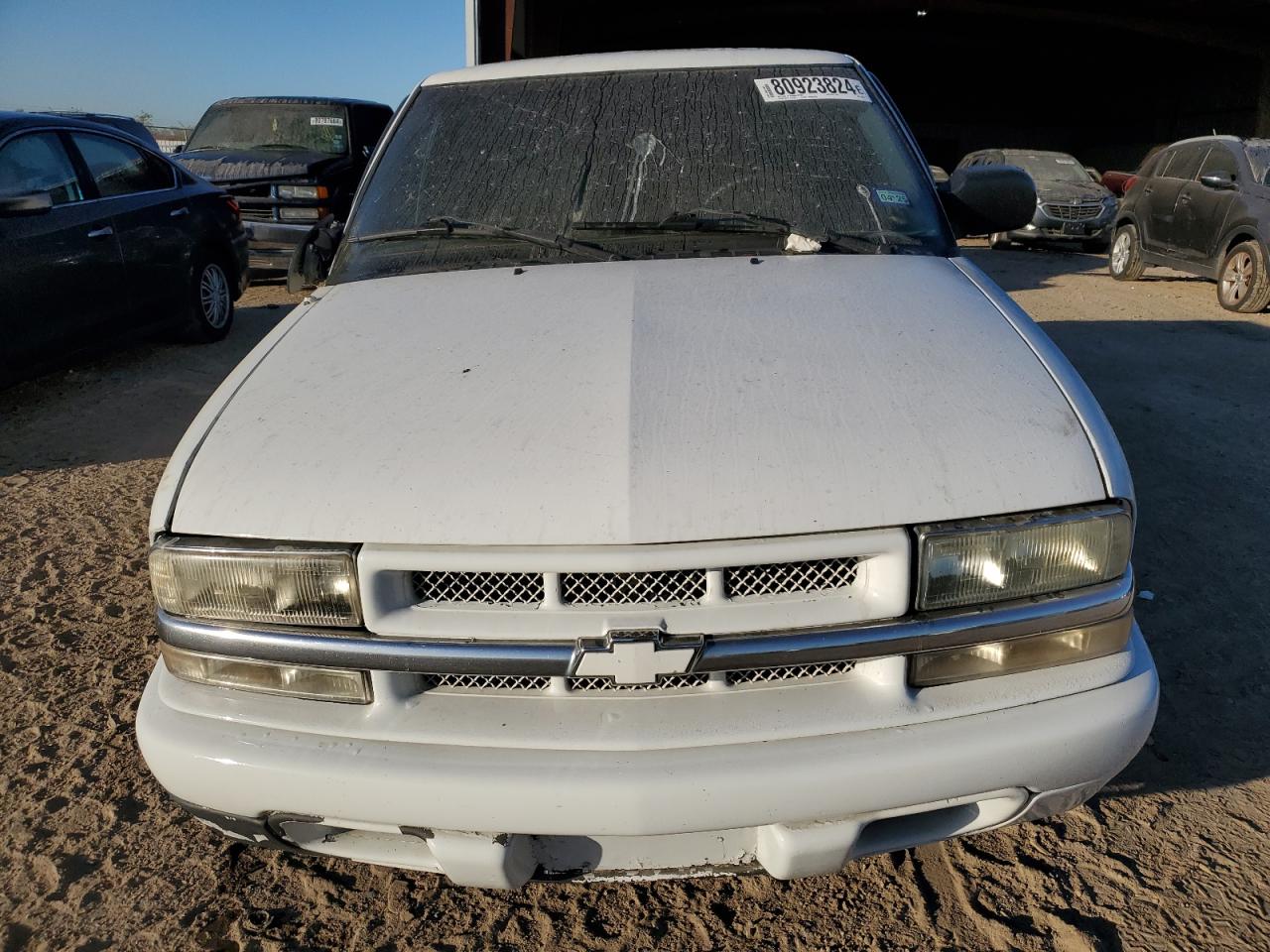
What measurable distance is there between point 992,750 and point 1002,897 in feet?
2.32

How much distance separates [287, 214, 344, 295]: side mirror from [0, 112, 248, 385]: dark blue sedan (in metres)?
2.99

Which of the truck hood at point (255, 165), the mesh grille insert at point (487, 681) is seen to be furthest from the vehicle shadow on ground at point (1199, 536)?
the truck hood at point (255, 165)

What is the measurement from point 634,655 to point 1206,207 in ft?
33.1

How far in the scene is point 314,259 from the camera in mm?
3258

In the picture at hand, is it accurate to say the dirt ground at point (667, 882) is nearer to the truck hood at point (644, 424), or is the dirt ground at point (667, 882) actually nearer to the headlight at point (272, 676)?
the headlight at point (272, 676)

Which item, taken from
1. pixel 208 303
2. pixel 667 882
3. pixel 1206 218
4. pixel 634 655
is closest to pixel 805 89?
pixel 634 655

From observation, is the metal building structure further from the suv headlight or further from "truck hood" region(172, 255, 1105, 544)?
"truck hood" region(172, 255, 1105, 544)

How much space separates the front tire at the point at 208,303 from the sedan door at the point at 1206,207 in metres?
9.28

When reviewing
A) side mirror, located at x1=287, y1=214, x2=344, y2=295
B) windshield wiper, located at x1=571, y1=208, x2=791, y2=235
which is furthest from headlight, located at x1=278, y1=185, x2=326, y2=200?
windshield wiper, located at x1=571, y1=208, x2=791, y2=235

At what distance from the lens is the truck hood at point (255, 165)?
930 centimetres

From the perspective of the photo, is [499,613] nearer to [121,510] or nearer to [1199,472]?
[121,510]

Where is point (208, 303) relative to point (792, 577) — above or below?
below

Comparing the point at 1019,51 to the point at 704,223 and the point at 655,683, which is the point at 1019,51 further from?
the point at 655,683

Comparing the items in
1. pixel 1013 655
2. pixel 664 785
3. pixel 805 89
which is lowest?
Result: pixel 664 785
